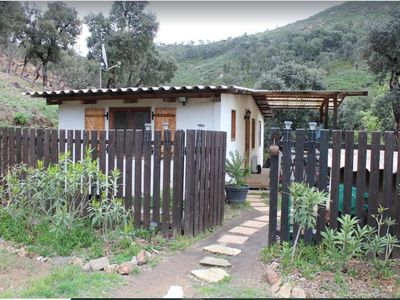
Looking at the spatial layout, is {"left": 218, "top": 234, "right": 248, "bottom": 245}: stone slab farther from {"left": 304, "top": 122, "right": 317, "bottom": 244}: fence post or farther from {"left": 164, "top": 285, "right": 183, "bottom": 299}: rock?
{"left": 164, "top": 285, "right": 183, "bottom": 299}: rock

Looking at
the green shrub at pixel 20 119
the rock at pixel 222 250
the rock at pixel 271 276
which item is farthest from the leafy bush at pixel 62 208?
the green shrub at pixel 20 119

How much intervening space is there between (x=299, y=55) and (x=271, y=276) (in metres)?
36.2

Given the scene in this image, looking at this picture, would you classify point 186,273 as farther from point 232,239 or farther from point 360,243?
point 360,243

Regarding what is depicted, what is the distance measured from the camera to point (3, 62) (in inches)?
1211

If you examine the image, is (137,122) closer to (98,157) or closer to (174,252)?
(98,157)

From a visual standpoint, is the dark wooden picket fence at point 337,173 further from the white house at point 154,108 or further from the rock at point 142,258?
the white house at point 154,108

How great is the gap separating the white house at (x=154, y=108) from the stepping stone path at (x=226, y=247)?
96.3 inches

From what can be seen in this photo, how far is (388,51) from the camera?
14.6 m

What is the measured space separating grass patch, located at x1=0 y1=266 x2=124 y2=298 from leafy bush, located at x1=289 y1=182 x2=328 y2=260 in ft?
6.90

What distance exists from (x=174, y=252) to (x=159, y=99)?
17.7 ft

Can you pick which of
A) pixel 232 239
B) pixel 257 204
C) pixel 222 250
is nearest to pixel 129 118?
pixel 257 204

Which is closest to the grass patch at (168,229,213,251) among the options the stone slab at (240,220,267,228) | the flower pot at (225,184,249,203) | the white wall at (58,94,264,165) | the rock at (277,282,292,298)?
the stone slab at (240,220,267,228)

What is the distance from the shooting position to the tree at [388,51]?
46.7 ft

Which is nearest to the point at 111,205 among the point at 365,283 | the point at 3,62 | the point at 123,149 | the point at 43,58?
the point at 123,149
